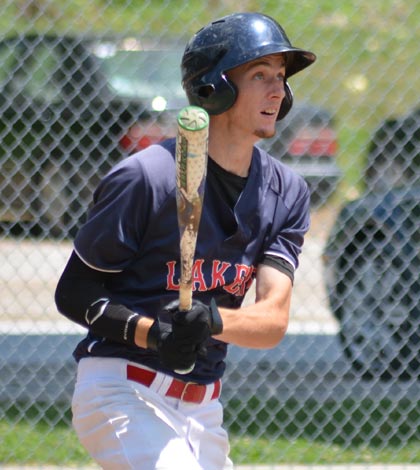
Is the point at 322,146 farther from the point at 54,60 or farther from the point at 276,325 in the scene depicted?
the point at 276,325

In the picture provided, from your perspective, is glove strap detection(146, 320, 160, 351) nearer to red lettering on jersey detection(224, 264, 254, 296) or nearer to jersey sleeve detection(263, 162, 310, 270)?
red lettering on jersey detection(224, 264, 254, 296)

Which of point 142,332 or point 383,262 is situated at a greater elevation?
point 142,332

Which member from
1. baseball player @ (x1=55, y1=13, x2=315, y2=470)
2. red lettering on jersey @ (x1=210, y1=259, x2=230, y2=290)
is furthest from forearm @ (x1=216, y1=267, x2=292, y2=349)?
red lettering on jersey @ (x1=210, y1=259, x2=230, y2=290)

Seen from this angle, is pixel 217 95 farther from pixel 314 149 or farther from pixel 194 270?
pixel 314 149

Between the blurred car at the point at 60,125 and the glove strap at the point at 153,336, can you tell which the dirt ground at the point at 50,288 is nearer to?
the blurred car at the point at 60,125

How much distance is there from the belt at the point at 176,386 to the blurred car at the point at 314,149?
380cm

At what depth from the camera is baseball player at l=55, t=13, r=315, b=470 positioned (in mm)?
3113

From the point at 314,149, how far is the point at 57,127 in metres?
2.39

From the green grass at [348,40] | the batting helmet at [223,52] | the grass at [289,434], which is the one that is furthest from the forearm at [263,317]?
the green grass at [348,40]

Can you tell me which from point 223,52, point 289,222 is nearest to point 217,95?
point 223,52

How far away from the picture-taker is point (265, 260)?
11.4 ft

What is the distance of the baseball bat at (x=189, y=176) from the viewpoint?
269cm

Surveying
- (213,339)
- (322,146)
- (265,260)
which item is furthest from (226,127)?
(322,146)

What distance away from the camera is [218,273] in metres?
3.33
